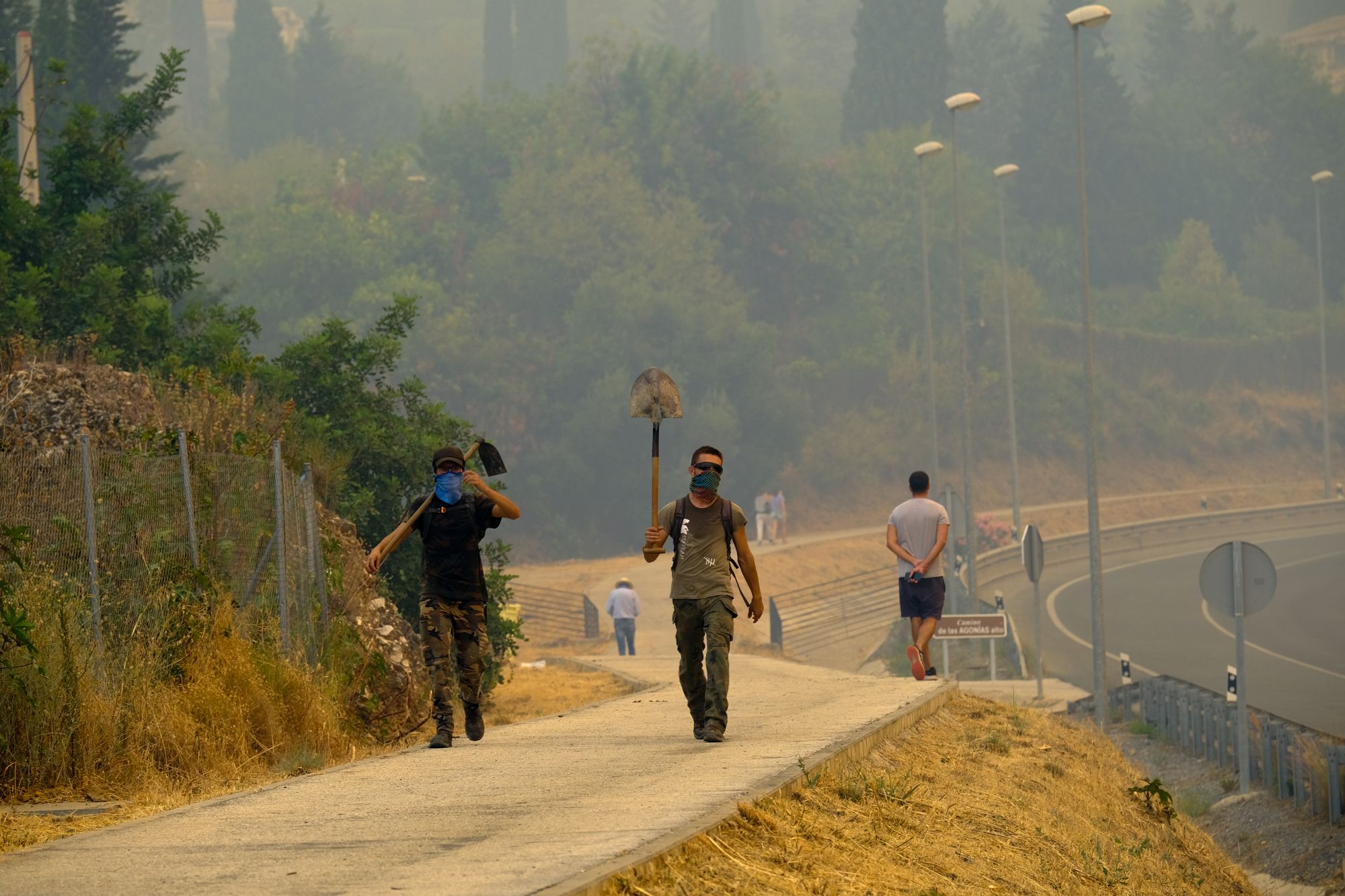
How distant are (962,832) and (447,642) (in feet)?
13.1

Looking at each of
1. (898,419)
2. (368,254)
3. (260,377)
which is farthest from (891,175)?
(260,377)

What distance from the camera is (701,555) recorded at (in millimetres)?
11883

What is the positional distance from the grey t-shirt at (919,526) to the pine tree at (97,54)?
149ft

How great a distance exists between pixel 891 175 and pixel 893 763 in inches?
3122

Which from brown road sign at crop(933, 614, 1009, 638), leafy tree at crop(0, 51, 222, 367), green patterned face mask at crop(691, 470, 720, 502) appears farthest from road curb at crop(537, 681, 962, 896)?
leafy tree at crop(0, 51, 222, 367)

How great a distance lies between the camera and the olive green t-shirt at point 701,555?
11820mm

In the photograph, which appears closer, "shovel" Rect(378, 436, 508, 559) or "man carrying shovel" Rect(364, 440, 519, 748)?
"shovel" Rect(378, 436, 508, 559)

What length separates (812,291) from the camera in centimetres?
8719

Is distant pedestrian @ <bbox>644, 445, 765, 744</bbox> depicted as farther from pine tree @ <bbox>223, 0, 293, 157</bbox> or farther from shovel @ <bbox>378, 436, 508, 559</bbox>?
pine tree @ <bbox>223, 0, 293, 157</bbox>

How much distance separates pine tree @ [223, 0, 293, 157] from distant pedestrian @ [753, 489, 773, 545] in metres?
50.0

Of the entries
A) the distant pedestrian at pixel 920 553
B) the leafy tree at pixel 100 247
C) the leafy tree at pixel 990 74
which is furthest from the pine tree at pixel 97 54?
the leafy tree at pixel 990 74

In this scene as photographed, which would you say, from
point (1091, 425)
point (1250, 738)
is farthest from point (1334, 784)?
point (1091, 425)

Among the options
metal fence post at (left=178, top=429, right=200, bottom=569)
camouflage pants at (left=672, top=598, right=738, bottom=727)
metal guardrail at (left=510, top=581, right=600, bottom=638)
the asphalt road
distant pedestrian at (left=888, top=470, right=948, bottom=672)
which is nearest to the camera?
camouflage pants at (left=672, top=598, right=738, bottom=727)

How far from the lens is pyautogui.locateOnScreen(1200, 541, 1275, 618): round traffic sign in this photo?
19.2 metres
